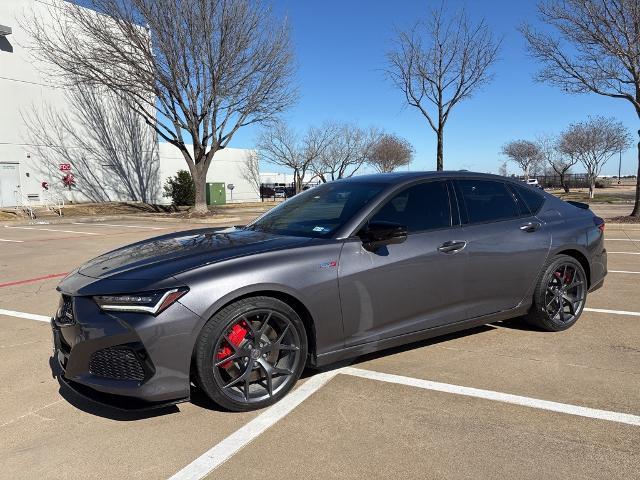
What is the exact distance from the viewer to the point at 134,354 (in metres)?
2.99

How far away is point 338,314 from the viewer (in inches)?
142

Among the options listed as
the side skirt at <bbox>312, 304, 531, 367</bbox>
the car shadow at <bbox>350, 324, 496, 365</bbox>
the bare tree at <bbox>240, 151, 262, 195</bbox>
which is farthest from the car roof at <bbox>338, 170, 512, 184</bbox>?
the bare tree at <bbox>240, 151, 262, 195</bbox>

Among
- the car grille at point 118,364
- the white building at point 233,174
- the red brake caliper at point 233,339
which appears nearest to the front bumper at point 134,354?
the car grille at point 118,364

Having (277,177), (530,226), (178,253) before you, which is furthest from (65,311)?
(277,177)

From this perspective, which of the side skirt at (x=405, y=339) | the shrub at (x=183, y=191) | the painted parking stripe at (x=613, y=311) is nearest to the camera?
the side skirt at (x=405, y=339)

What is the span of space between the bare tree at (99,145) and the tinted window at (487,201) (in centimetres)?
3115

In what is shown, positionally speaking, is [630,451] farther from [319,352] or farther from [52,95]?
[52,95]

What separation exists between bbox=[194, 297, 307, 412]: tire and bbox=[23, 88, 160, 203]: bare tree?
31.4m

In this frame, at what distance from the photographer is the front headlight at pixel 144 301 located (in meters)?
3.01

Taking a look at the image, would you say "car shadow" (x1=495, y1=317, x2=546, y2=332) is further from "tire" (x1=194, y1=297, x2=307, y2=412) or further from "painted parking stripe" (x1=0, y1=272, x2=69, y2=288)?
"painted parking stripe" (x1=0, y1=272, x2=69, y2=288)

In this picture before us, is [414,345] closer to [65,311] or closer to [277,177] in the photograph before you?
[65,311]

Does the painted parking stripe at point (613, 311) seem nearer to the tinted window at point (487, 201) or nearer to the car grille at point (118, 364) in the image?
the tinted window at point (487, 201)

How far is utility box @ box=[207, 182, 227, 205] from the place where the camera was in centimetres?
4412

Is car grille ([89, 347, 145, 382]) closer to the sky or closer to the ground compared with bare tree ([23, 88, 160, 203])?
closer to the ground
